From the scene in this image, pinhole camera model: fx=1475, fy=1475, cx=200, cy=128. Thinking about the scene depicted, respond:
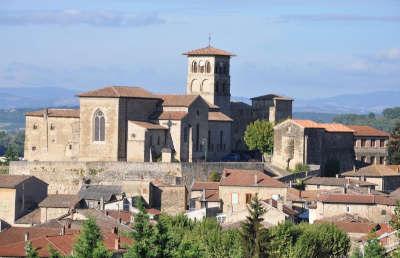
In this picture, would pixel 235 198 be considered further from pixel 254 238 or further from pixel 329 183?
pixel 254 238

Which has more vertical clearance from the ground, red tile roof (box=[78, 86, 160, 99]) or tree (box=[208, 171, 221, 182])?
red tile roof (box=[78, 86, 160, 99])

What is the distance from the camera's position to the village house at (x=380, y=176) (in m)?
83.9

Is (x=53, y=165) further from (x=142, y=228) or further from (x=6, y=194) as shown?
(x=142, y=228)

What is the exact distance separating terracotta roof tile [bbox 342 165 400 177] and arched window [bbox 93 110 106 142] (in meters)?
14.2

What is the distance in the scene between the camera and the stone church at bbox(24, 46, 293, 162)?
82.8 metres

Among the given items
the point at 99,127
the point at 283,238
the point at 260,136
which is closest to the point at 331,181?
the point at 260,136

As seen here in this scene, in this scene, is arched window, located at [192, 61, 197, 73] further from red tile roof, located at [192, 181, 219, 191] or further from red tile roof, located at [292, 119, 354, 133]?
red tile roof, located at [192, 181, 219, 191]

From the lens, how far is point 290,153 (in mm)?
85438

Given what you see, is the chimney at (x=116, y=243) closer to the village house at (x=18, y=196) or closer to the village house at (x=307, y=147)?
the village house at (x=18, y=196)

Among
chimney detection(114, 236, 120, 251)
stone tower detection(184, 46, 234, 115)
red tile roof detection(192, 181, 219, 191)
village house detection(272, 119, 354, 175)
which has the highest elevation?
stone tower detection(184, 46, 234, 115)

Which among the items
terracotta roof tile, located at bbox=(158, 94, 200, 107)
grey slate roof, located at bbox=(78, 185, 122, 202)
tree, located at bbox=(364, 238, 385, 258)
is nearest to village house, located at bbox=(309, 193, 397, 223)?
grey slate roof, located at bbox=(78, 185, 122, 202)

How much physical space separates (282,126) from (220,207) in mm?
13857

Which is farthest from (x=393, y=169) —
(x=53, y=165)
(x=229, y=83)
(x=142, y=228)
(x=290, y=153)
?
(x=142, y=228)

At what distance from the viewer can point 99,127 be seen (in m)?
84.2
